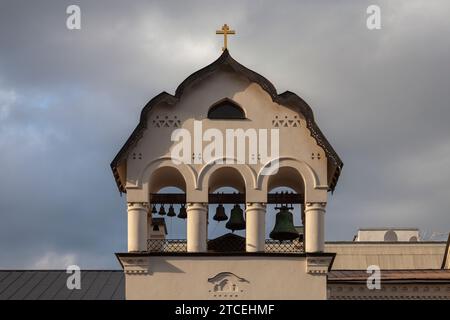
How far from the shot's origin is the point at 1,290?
47719 millimetres

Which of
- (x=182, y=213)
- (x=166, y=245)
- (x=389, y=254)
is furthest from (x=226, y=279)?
(x=389, y=254)

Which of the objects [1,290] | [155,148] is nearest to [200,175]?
[155,148]

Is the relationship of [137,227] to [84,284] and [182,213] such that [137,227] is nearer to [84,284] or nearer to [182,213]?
[182,213]

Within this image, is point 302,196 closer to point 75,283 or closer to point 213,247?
point 213,247

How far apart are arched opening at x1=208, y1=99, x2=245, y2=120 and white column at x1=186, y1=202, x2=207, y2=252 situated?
2.48 m

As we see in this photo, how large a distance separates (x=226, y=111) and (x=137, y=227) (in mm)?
4019

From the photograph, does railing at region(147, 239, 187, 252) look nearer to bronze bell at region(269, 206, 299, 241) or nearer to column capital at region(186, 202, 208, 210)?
column capital at region(186, 202, 208, 210)

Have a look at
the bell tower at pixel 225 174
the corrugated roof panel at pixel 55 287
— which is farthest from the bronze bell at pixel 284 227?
the corrugated roof panel at pixel 55 287

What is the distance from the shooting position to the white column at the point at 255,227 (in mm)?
36906

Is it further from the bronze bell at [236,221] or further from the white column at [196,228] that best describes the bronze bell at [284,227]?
the white column at [196,228]

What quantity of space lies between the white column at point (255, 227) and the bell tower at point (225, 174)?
0.09 ft

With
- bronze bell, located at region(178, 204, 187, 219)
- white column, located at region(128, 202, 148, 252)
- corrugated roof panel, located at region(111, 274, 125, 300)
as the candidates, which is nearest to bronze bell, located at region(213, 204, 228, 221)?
bronze bell, located at region(178, 204, 187, 219)

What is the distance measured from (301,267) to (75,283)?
44.1 ft

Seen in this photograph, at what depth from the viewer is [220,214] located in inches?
1532
